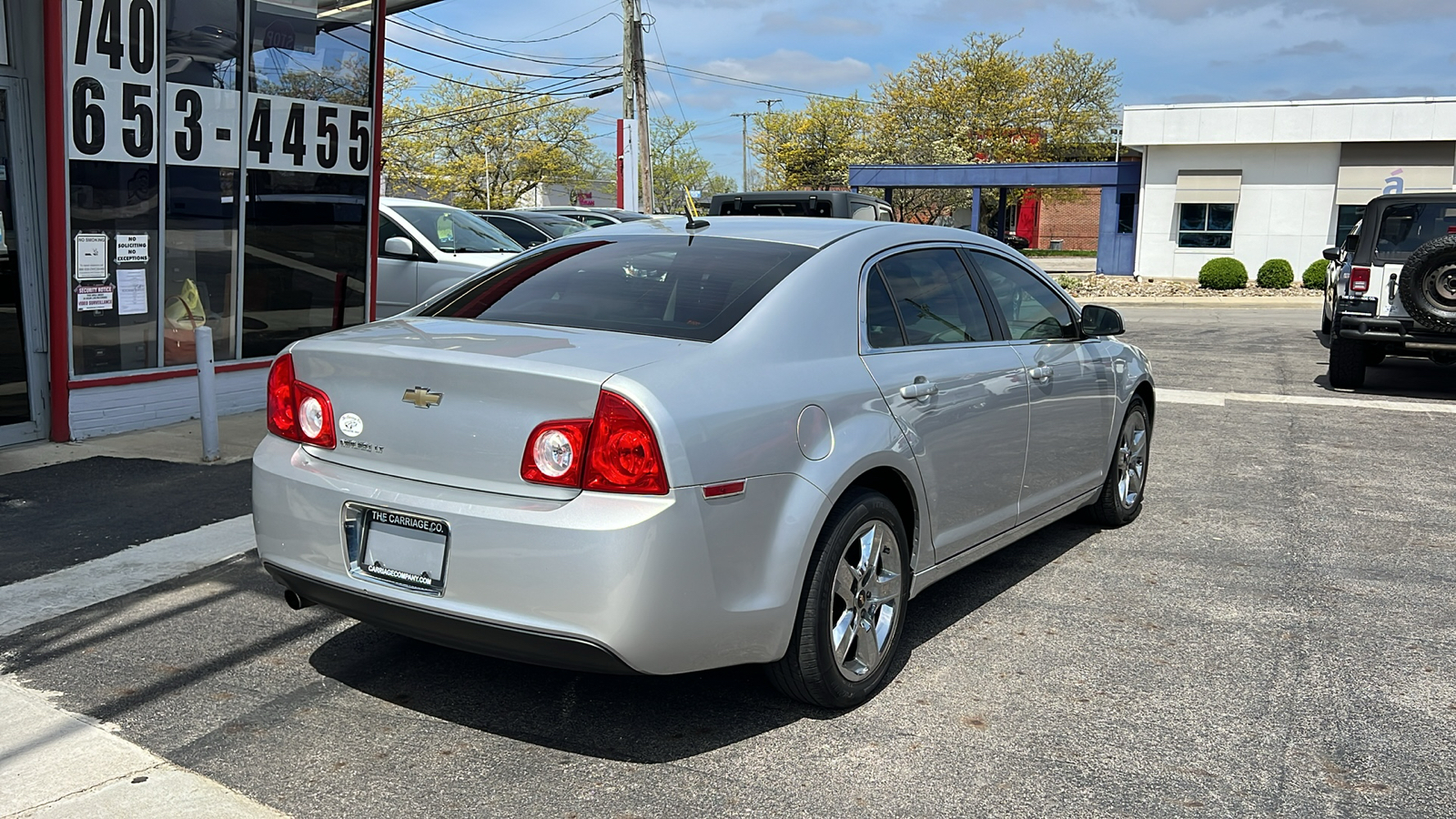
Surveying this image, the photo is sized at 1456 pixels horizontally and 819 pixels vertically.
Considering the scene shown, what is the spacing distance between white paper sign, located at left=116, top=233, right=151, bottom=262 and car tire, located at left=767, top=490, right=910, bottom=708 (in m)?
6.71

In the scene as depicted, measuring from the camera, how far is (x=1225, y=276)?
101 ft

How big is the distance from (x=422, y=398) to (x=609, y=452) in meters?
0.65

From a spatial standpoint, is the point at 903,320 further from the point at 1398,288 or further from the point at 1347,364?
the point at 1347,364

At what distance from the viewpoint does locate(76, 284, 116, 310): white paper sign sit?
8312 millimetres

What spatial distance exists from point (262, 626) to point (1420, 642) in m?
4.58

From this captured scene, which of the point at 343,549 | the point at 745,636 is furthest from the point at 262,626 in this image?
the point at 745,636

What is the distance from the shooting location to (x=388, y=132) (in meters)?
65.6

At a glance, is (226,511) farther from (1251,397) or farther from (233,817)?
(1251,397)

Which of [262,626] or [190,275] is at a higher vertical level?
[190,275]

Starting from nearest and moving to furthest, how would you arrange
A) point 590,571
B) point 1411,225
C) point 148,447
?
point 590,571
point 148,447
point 1411,225

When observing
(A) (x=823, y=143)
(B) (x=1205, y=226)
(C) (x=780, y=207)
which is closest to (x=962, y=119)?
(A) (x=823, y=143)

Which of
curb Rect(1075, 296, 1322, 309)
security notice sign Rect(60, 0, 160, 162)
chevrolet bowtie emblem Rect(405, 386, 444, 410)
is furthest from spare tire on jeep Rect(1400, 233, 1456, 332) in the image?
curb Rect(1075, 296, 1322, 309)

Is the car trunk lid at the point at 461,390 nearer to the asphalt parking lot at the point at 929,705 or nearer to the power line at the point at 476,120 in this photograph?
the asphalt parking lot at the point at 929,705

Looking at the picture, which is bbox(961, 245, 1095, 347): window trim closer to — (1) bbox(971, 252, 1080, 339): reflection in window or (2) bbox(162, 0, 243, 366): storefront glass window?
(1) bbox(971, 252, 1080, 339): reflection in window
